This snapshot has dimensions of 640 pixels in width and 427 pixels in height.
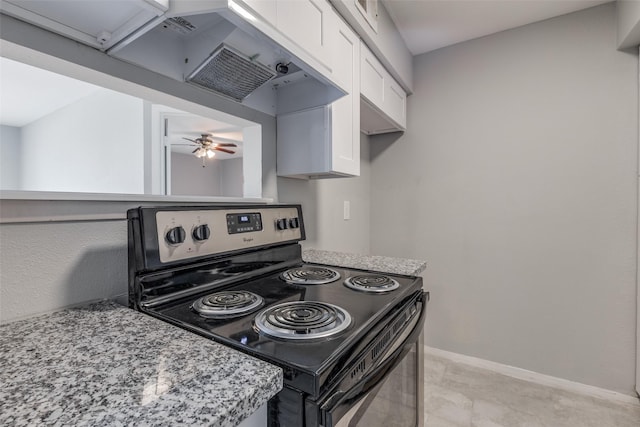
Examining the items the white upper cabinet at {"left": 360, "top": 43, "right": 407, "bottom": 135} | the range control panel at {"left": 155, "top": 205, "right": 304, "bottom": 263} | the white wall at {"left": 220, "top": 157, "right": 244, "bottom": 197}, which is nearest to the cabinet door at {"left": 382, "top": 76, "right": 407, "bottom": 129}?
the white upper cabinet at {"left": 360, "top": 43, "right": 407, "bottom": 135}

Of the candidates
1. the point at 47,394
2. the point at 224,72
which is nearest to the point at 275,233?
the point at 224,72

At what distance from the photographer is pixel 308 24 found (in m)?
1.05

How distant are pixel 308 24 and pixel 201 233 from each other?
82cm

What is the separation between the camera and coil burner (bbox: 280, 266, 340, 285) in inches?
42.1

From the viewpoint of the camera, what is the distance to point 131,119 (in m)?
2.23

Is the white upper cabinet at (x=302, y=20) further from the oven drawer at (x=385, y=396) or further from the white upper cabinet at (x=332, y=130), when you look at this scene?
the oven drawer at (x=385, y=396)

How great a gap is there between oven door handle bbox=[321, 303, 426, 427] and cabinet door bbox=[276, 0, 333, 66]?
975 millimetres

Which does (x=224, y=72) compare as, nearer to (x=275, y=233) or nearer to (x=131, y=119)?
(x=275, y=233)

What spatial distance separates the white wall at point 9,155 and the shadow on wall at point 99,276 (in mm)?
4263

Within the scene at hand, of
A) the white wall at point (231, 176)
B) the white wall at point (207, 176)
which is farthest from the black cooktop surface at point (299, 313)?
the white wall at point (231, 176)

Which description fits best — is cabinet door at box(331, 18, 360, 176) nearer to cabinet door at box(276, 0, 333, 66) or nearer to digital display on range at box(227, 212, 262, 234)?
cabinet door at box(276, 0, 333, 66)

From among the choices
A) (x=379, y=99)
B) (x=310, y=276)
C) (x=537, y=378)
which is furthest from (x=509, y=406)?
(x=379, y=99)

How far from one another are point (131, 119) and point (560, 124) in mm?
3013

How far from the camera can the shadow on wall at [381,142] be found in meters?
2.47
